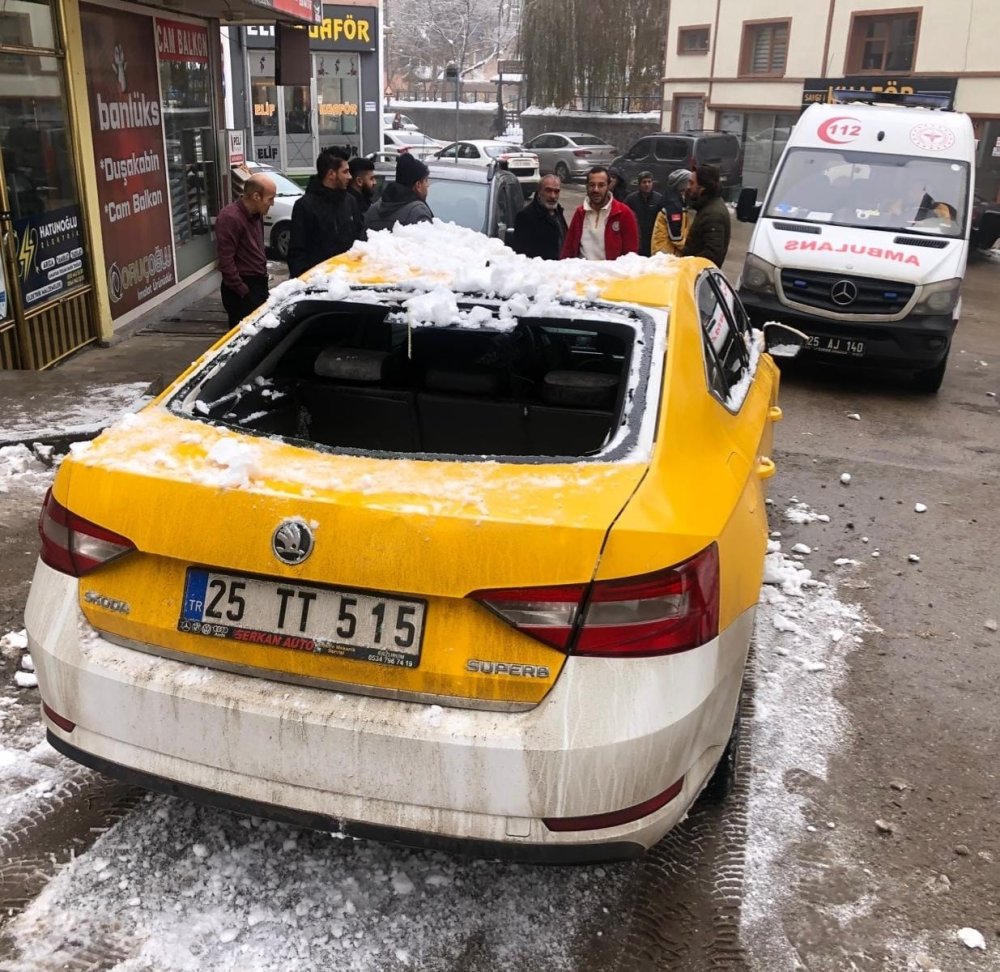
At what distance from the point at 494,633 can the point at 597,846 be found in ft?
1.81

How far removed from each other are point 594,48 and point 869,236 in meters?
36.1

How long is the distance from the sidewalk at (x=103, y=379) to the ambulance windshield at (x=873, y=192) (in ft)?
19.1

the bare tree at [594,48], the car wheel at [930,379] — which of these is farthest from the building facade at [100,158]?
the bare tree at [594,48]

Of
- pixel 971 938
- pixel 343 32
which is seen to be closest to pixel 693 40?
pixel 343 32

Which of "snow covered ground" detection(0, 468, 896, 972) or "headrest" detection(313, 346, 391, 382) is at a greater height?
"headrest" detection(313, 346, 391, 382)

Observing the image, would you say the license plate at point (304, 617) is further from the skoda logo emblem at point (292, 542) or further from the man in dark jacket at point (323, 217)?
the man in dark jacket at point (323, 217)

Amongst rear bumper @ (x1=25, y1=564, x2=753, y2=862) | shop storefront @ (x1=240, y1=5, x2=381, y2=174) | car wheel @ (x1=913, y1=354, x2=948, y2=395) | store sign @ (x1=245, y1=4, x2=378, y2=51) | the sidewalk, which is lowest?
car wheel @ (x1=913, y1=354, x2=948, y2=395)

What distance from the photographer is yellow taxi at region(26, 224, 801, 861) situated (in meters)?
2.19

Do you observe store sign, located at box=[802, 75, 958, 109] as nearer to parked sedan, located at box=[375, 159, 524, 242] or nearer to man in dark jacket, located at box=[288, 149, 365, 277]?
parked sedan, located at box=[375, 159, 524, 242]

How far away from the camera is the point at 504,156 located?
86.1ft

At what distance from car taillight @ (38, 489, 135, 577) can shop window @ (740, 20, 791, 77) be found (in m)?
31.2

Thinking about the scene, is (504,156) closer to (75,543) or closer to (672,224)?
(672,224)

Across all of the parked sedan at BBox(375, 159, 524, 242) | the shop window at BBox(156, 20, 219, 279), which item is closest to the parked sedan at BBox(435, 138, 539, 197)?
the shop window at BBox(156, 20, 219, 279)

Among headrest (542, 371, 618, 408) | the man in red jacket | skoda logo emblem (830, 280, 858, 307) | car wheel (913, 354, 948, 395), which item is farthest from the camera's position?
car wheel (913, 354, 948, 395)
